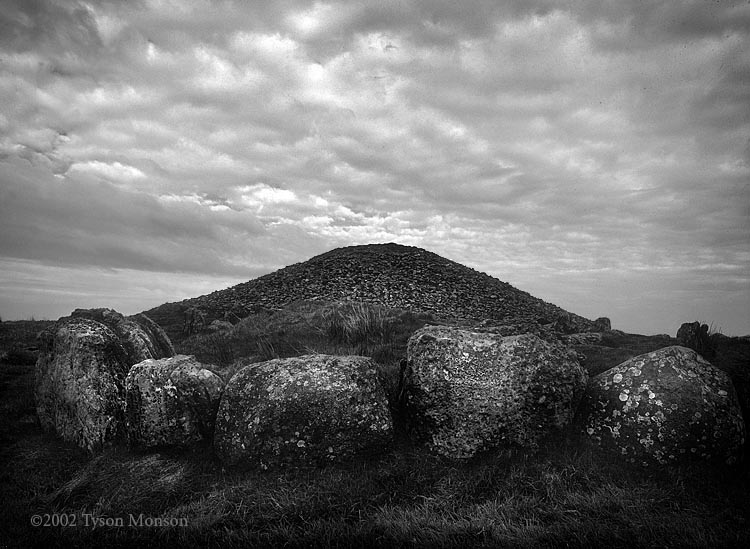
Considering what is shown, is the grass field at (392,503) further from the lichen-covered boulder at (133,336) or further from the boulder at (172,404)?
the lichen-covered boulder at (133,336)

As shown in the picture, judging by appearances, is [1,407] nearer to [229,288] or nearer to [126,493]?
[126,493]

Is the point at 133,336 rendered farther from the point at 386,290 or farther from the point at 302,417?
the point at 386,290

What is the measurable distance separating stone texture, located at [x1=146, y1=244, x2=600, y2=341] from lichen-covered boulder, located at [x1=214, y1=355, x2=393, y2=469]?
1446cm

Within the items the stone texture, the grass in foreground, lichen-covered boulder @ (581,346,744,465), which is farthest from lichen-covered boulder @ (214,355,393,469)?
the stone texture

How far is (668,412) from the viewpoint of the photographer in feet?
19.3

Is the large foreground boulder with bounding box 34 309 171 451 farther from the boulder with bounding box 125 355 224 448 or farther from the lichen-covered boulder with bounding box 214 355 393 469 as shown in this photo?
the lichen-covered boulder with bounding box 214 355 393 469

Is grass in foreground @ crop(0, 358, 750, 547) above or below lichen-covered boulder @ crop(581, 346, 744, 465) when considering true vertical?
below

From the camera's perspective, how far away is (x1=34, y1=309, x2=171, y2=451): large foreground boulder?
7.27 m

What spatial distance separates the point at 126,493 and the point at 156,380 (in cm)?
167

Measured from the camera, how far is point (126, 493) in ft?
18.6

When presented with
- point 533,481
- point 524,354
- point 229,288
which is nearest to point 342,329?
point 524,354

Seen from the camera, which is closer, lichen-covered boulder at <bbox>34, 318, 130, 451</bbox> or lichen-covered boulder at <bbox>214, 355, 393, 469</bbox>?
lichen-covered boulder at <bbox>214, 355, 393, 469</bbox>

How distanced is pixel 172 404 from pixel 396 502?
3.71m

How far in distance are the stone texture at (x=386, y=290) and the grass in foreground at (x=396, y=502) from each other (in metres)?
14.5
